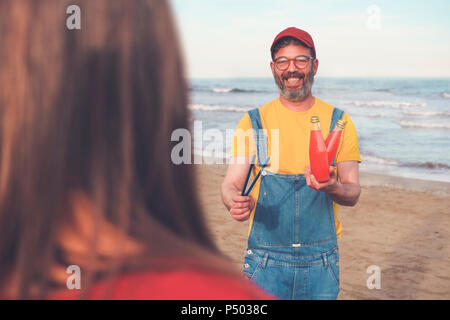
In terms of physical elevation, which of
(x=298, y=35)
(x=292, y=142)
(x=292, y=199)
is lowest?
(x=292, y=199)

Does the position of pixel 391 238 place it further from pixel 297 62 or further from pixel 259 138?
pixel 259 138

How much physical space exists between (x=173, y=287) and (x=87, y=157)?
0.26 m

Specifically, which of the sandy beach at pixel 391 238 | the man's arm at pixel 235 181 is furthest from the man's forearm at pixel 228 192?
the sandy beach at pixel 391 238

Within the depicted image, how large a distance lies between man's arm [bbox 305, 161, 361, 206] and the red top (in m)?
1.95

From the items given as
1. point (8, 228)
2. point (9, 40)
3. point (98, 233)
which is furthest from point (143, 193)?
point (9, 40)

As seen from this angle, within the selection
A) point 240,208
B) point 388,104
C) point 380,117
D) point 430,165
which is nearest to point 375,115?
point 380,117

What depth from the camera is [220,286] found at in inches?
30.9

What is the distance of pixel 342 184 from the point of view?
2.91m

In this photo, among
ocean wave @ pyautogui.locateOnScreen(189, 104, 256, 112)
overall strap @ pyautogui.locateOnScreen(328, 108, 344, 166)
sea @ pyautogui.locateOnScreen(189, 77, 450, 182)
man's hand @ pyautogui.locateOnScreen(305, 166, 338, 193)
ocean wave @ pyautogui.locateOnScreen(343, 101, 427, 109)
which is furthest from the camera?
ocean wave @ pyautogui.locateOnScreen(189, 104, 256, 112)

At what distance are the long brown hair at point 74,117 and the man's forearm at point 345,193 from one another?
2.06 metres

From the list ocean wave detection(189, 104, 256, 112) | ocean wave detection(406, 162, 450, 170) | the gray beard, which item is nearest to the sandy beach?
ocean wave detection(406, 162, 450, 170)

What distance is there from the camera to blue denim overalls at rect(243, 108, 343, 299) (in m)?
2.82

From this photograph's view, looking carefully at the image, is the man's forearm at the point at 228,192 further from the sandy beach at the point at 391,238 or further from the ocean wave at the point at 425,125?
the ocean wave at the point at 425,125

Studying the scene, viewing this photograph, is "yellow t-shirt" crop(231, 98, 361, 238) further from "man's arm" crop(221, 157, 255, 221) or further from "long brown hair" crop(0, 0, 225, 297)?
"long brown hair" crop(0, 0, 225, 297)
